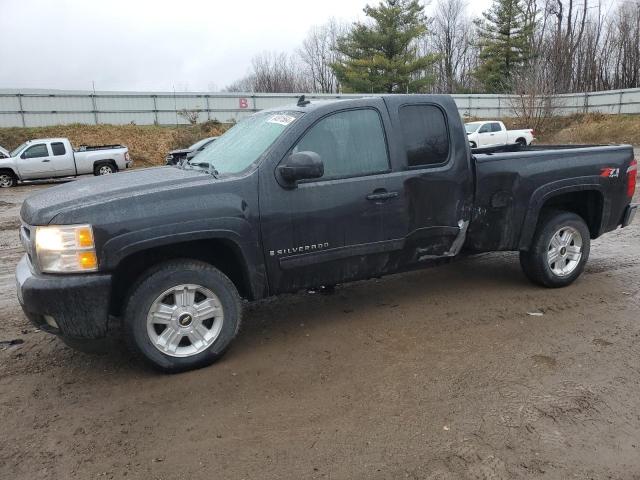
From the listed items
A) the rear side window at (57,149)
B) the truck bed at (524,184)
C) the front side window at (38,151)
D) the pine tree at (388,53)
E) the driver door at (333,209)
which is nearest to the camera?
the driver door at (333,209)

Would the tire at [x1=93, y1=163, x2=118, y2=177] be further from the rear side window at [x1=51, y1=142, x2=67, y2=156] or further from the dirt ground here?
the dirt ground

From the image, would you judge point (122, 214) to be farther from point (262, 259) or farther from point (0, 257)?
point (0, 257)

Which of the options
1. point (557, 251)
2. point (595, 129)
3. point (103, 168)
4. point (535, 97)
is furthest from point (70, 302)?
point (595, 129)

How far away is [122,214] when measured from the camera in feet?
11.4

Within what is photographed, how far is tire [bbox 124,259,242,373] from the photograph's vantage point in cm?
360

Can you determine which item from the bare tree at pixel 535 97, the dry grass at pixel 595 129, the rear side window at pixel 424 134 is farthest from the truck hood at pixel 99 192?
the bare tree at pixel 535 97

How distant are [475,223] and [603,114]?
3802 cm

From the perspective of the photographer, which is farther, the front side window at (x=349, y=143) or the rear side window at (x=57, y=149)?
the rear side window at (x=57, y=149)

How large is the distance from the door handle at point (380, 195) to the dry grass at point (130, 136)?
85.1ft

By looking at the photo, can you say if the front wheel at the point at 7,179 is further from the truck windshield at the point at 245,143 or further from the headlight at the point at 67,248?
the headlight at the point at 67,248

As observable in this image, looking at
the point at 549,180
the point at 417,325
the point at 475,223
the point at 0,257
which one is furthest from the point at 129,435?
the point at 0,257

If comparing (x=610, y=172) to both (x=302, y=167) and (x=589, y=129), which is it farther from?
(x=589, y=129)

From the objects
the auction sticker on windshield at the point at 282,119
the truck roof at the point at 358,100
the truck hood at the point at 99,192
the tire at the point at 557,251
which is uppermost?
the truck roof at the point at 358,100

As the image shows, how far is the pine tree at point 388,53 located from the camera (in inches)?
1681
